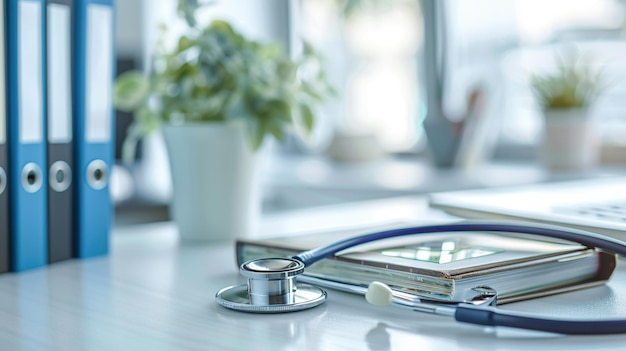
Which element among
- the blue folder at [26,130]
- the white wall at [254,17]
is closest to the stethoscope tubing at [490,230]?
the blue folder at [26,130]

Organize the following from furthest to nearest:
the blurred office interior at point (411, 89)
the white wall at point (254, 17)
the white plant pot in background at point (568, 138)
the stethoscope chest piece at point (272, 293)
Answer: the white wall at point (254, 17), the blurred office interior at point (411, 89), the white plant pot in background at point (568, 138), the stethoscope chest piece at point (272, 293)

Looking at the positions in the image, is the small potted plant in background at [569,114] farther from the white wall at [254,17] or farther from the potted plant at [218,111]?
the white wall at [254,17]

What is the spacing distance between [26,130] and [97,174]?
0.36ft

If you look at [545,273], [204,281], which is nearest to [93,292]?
[204,281]

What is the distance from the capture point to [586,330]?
48 centimetres

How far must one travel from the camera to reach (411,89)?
9.57 ft

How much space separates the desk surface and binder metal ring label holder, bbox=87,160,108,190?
96 millimetres

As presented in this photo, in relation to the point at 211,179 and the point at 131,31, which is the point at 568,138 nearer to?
the point at 211,179

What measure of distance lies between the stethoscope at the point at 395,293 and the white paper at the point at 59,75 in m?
0.30

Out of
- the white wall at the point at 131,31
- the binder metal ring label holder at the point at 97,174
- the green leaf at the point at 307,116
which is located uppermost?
the white wall at the point at 131,31

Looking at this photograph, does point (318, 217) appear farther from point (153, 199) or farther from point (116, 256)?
point (153, 199)

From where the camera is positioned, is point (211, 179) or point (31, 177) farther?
point (211, 179)

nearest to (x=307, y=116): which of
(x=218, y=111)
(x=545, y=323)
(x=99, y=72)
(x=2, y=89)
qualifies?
(x=218, y=111)

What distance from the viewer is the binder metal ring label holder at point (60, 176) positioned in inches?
32.0
